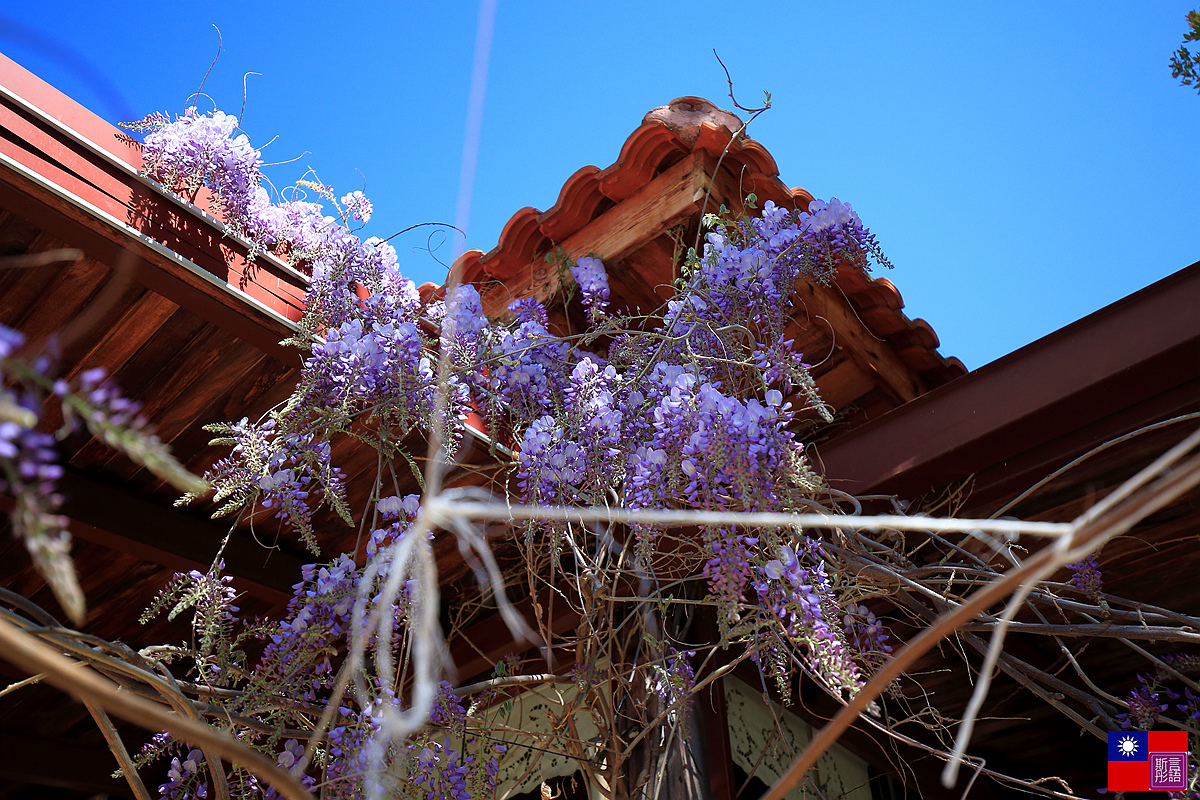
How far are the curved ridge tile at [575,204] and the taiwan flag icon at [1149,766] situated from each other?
2.06m

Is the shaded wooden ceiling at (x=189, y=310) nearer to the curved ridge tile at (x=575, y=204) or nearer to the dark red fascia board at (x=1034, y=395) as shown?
the curved ridge tile at (x=575, y=204)

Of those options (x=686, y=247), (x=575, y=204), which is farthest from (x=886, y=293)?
(x=575, y=204)

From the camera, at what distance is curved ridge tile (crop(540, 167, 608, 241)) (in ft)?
8.59

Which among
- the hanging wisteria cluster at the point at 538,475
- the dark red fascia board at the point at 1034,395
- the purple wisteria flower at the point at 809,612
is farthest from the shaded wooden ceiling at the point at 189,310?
the purple wisteria flower at the point at 809,612

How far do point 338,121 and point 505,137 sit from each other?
0.50 m

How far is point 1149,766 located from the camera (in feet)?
7.79

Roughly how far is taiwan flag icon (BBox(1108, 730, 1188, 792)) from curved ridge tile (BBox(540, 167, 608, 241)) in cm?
206

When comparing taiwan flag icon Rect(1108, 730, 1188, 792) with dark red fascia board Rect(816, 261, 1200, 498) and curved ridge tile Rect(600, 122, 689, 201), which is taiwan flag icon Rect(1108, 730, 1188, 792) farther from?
curved ridge tile Rect(600, 122, 689, 201)

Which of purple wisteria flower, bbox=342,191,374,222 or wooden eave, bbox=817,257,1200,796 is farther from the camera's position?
purple wisteria flower, bbox=342,191,374,222

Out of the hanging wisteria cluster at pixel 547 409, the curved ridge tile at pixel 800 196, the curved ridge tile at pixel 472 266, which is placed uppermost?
the curved ridge tile at pixel 800 196

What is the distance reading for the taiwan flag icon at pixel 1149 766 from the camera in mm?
2311

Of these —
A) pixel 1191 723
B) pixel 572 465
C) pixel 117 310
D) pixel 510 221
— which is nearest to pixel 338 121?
pixel 510 221

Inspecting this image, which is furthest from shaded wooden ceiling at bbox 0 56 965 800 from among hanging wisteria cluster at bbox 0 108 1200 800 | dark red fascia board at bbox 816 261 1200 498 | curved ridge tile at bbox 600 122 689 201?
dark red fascia board at bbox 816 261 1200 498

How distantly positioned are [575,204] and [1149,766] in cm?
223
